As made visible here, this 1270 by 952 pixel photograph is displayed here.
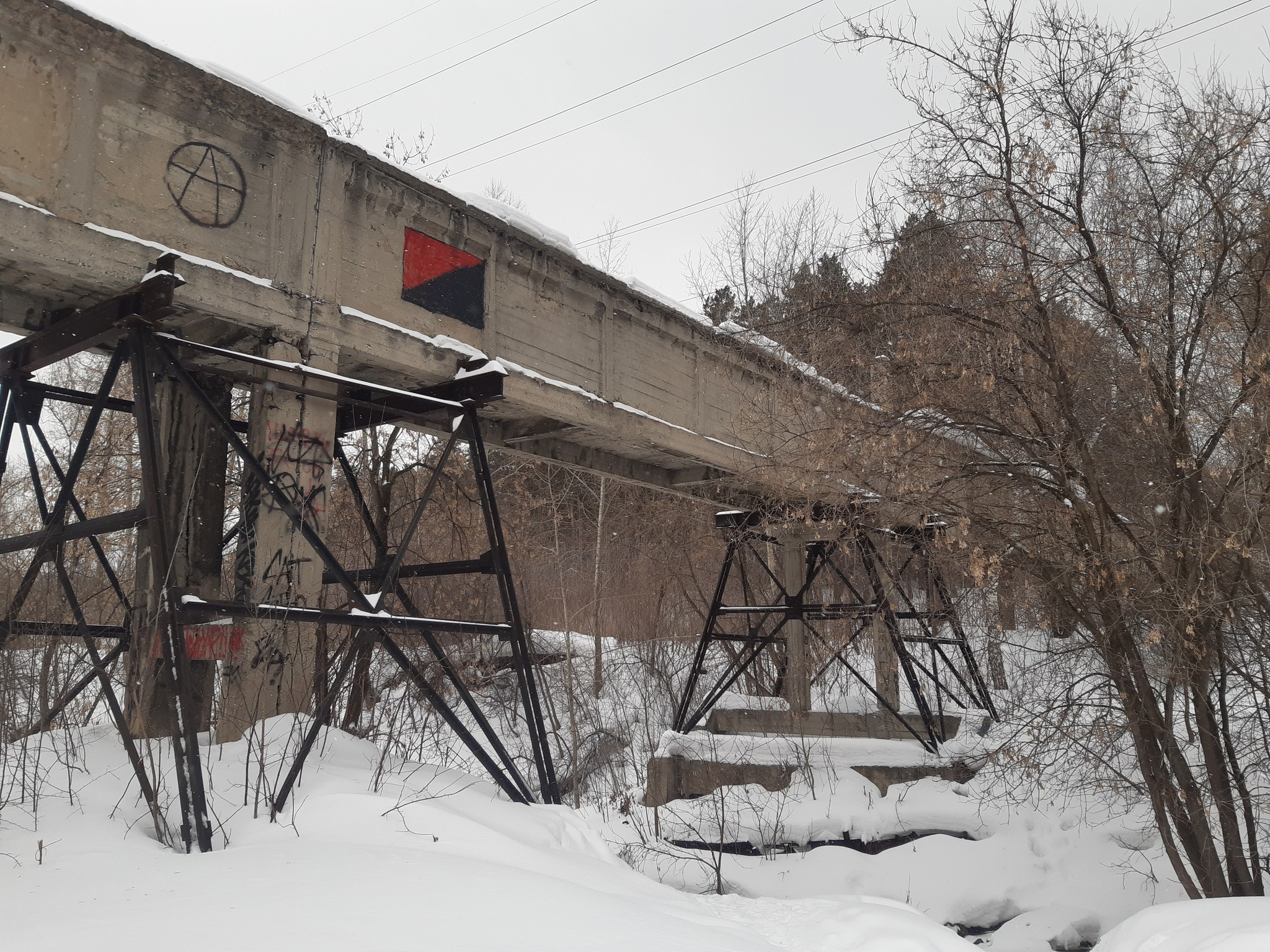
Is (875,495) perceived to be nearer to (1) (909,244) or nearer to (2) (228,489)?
(1) (909,244)

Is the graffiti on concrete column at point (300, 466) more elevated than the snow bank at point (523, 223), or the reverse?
the snow bank at point (523, 223)

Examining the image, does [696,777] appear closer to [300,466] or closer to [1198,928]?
[300,466]

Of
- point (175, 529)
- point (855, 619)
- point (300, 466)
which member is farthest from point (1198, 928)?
point (855, 619)

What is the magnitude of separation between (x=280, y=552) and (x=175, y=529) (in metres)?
1.16

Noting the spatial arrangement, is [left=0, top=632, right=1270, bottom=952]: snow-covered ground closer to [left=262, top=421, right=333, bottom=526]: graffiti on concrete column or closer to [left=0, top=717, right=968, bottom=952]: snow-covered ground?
[left=0, top=717, right=968, bottom=952]: snow-covered ground

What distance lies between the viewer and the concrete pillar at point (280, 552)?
21.7 ft

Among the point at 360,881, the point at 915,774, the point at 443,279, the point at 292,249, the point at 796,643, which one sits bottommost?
the point at 915,774

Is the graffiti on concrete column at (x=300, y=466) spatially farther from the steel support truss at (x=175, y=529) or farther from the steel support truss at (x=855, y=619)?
the steel support truss at (x=855, y=619)

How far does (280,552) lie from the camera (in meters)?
6.83

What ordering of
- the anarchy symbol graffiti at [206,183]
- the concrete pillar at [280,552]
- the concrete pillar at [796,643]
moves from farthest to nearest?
1. the concrete pillar at [796,643]
2. the concrete pillar at [280,552]
3. the anarchy symbol graffiti at [206,183]

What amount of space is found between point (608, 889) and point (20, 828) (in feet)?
9.50

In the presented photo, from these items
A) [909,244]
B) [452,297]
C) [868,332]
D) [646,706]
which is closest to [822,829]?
[646,706]

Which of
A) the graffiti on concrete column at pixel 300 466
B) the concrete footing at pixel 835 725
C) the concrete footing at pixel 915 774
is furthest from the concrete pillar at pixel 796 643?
the graffiti on concrete column at pixel 300 466

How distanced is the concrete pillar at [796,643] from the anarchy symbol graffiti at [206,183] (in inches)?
370
